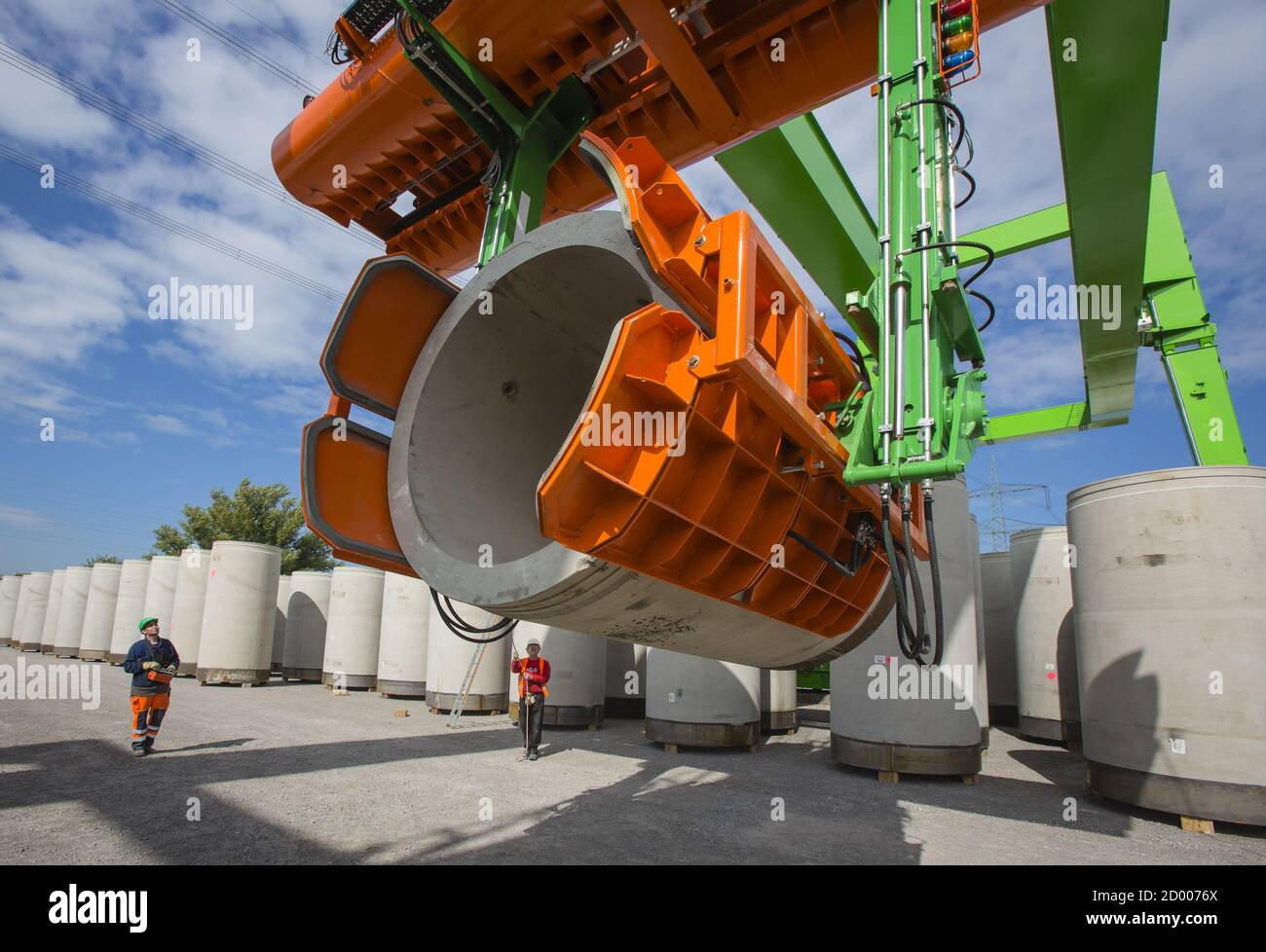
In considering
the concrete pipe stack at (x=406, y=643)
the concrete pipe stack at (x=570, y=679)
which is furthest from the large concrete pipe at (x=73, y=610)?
the concrete pipe stack at (x=570, y=679)

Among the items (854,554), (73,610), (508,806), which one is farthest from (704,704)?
(73,610)

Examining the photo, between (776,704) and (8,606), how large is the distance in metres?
33.8

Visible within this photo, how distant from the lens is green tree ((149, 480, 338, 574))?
1331 inches

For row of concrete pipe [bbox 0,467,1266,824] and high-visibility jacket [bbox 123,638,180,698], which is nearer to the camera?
row of concrete pipe [bbox 0,467,1266,824]

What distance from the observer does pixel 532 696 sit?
28.0 ft

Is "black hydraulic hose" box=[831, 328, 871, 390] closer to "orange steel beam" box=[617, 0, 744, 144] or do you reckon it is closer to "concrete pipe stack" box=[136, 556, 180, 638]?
"orange steel beam" box=[617, 0, 744, 144]

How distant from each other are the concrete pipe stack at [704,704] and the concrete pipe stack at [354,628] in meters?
8.09

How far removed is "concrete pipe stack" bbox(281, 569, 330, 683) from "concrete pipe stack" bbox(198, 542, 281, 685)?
2137 millimetres

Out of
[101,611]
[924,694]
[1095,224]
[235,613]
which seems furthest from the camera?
[101,611]

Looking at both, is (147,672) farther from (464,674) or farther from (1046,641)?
(1046,641)

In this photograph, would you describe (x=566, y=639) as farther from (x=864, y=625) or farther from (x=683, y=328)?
(x=683, y=328)

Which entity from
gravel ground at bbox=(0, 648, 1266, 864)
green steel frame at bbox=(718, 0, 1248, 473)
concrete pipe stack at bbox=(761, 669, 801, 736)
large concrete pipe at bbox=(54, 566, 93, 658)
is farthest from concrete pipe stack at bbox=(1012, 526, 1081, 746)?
large concrete pipe at bbox=(54, 566, 93, 658)

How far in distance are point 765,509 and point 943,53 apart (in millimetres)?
2858
